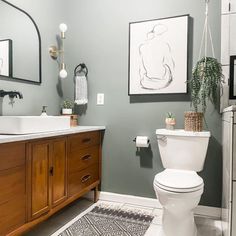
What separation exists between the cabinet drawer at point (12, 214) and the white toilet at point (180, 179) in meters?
0.90

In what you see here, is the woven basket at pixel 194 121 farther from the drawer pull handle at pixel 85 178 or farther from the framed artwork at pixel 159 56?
the drawer pull handle at pixel 85 178

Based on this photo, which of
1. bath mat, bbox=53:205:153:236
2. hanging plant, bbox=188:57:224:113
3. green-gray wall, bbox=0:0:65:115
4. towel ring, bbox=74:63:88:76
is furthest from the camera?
towel ring, bbox=74:63:88:76

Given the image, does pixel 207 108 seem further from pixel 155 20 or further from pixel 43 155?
pixel 43 155

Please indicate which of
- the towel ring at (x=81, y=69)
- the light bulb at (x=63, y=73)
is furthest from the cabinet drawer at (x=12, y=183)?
the towel ring at (x=81, y=69)

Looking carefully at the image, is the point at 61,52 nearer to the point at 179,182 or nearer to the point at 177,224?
the point at 179,182

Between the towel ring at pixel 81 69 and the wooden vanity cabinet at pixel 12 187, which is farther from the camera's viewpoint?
the towel ring at pixel 81 69

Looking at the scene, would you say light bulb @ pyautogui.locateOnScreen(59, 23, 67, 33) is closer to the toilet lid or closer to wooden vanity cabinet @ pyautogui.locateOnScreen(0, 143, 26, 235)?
wooden vanity cabinet @ pyautogui.locateOnScreen(0, 143, 26, 235)

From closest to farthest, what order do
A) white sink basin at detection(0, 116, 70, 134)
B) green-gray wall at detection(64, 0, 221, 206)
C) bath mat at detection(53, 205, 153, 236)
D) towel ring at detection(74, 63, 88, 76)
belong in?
1. white sink basin at detection(0, 116, 70, 134)
2. bath mat at detection(53, 205, 153, 236)
3. green-gray wall at detection(64, 0, 221, 206)
4. towel ring at detection(74, 63, 88, 76)

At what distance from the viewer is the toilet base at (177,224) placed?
5.49ft

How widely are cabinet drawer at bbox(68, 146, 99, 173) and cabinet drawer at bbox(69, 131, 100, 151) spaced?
0.04 meters

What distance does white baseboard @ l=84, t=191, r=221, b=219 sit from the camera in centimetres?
214

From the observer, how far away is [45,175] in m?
1.66

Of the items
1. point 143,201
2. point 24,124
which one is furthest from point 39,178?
point 143,201

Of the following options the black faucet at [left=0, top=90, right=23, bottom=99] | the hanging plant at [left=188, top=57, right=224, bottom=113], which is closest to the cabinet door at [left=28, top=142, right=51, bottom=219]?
the black faucet at [left=0, top=90, right=23, bottom=99]
